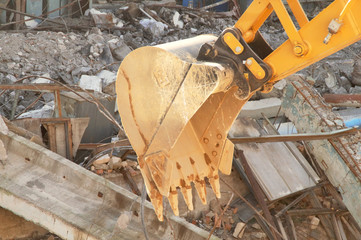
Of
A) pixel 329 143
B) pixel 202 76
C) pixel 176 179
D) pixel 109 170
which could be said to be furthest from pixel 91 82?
pixel 202 76

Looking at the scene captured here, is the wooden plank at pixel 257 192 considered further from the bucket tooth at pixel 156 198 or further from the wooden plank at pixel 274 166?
the bucket tooth at pixel 156 198

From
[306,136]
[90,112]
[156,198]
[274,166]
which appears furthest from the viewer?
[90,112]

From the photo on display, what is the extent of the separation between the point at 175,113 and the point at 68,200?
11.0 feet

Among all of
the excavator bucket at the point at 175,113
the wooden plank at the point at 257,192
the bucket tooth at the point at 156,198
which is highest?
the excavator bucket at the point at 175,113

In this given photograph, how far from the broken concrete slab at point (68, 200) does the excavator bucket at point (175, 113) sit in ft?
6.16

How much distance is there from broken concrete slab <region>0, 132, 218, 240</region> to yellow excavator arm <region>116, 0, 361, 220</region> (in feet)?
6.72

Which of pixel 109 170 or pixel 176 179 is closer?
pixel 176 179

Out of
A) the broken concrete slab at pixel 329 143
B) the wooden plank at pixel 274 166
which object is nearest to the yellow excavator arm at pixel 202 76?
the broken concrete slab at pixel 329 143

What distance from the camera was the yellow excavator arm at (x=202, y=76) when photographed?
3.84 meters

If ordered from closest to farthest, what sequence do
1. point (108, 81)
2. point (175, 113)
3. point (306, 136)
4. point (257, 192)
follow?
point (175, 113)
point (306, 136)
point (257, 192)
point (108, 81)

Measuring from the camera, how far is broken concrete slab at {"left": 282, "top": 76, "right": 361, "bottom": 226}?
763 centimetres

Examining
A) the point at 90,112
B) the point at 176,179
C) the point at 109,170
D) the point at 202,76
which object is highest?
the point at 202,76

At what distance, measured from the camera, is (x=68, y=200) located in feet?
23.1

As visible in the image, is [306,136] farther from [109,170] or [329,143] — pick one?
[109,170]
